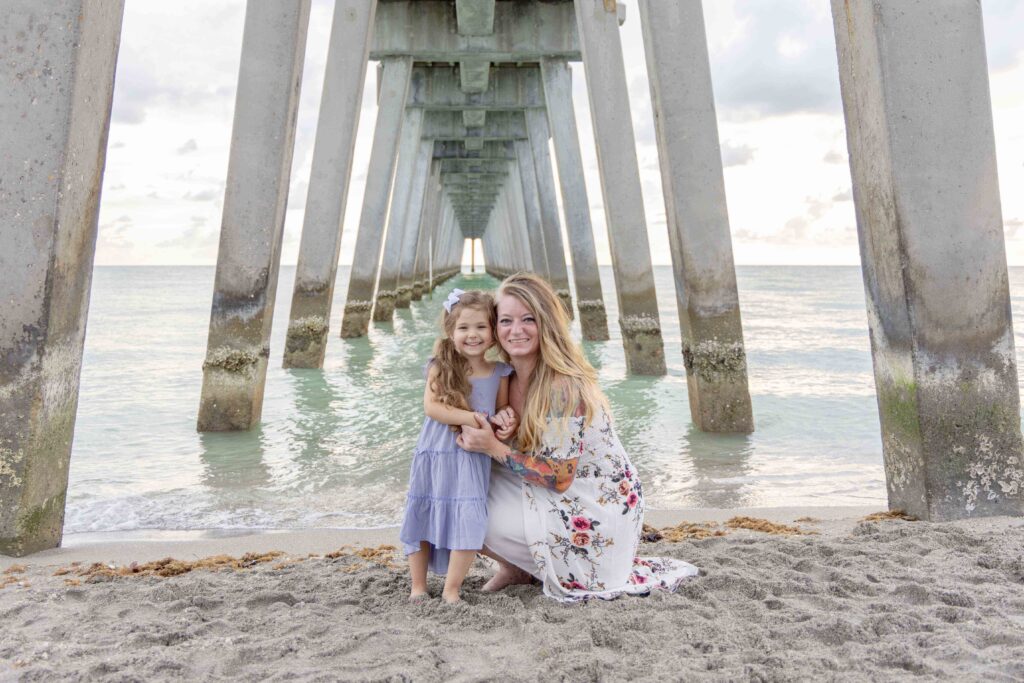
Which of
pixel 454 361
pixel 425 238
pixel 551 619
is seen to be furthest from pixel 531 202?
pixel 551 619

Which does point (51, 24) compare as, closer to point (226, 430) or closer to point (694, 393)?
point (226, 430)

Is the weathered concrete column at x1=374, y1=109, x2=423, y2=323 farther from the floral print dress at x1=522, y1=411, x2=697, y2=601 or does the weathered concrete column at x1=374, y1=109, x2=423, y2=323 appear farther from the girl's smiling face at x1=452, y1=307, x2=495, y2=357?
the floral print dress at x1=522, y1=411, x2=697, y2=601

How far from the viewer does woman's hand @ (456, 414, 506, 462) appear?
294 cm

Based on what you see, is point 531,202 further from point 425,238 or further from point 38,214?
point 38,214

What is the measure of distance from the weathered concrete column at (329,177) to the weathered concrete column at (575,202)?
5.04m

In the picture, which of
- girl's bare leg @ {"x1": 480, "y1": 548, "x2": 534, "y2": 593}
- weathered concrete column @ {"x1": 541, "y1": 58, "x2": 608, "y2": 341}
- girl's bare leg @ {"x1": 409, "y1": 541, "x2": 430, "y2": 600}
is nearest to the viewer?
girl's bare leg @ {"x1": 409, "y1": 541, "x2": 430, "y2": 600}

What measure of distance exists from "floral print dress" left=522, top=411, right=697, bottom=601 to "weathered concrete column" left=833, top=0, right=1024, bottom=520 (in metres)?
1.62

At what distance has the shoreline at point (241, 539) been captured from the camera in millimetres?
3799

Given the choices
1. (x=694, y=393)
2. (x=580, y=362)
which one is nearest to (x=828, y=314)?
(x=694, y=393)

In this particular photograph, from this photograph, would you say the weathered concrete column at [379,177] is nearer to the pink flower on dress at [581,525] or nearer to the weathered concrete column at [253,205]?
the weathered concrete column at [253,205]

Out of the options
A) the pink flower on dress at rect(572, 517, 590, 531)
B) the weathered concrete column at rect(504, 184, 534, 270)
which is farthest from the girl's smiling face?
the weathered concrete column at rect(504, 184, 534, 270)

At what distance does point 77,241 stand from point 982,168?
13.0 feet

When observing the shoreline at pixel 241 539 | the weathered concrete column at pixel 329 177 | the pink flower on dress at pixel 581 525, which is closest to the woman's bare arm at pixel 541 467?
the pink flower on dress at pixel 581 525

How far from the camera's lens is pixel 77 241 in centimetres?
371
